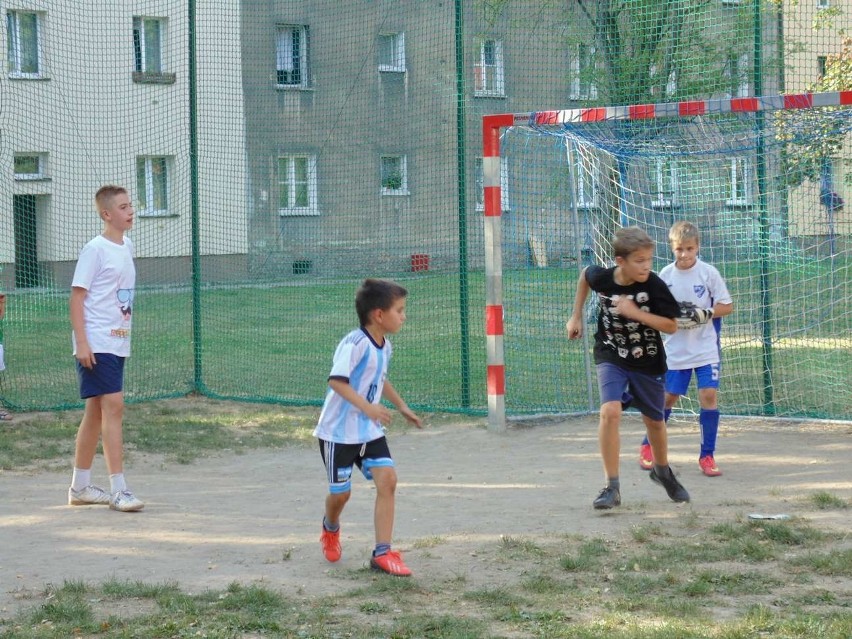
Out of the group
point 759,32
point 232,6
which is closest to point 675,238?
point 759,32

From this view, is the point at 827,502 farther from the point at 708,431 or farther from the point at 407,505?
the point at 407,505

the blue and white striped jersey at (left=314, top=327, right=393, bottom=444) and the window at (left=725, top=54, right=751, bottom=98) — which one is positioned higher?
the window at (left=725, top=54, right=751, bottom=98)

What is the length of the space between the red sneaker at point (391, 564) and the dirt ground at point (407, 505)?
0.09 m

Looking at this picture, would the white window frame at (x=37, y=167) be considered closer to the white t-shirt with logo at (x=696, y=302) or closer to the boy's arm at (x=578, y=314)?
the white t-shirt with logo at (x=696, y=302)

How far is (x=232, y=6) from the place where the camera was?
1380 centimetres

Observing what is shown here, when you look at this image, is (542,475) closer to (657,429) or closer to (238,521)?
(657,429)

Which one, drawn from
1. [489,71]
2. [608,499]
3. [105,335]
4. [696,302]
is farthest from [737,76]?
[105,335]

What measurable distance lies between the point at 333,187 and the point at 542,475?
31.5 feet

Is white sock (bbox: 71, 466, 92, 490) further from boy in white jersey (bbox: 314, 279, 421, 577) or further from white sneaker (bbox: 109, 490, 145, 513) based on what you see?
boy in white jersey (bbox: 314, 279, 421, 577)

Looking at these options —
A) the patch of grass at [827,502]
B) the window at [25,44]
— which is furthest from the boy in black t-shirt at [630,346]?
the window at [25,44]

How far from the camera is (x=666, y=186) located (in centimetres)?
1034

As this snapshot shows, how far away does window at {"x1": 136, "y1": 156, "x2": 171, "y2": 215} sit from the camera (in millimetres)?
16656

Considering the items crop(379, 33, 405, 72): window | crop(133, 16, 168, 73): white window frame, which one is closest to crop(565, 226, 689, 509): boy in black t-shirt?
crop(379, 33, 405, 72): window

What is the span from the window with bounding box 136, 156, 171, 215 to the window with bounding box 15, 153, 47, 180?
1.44m
